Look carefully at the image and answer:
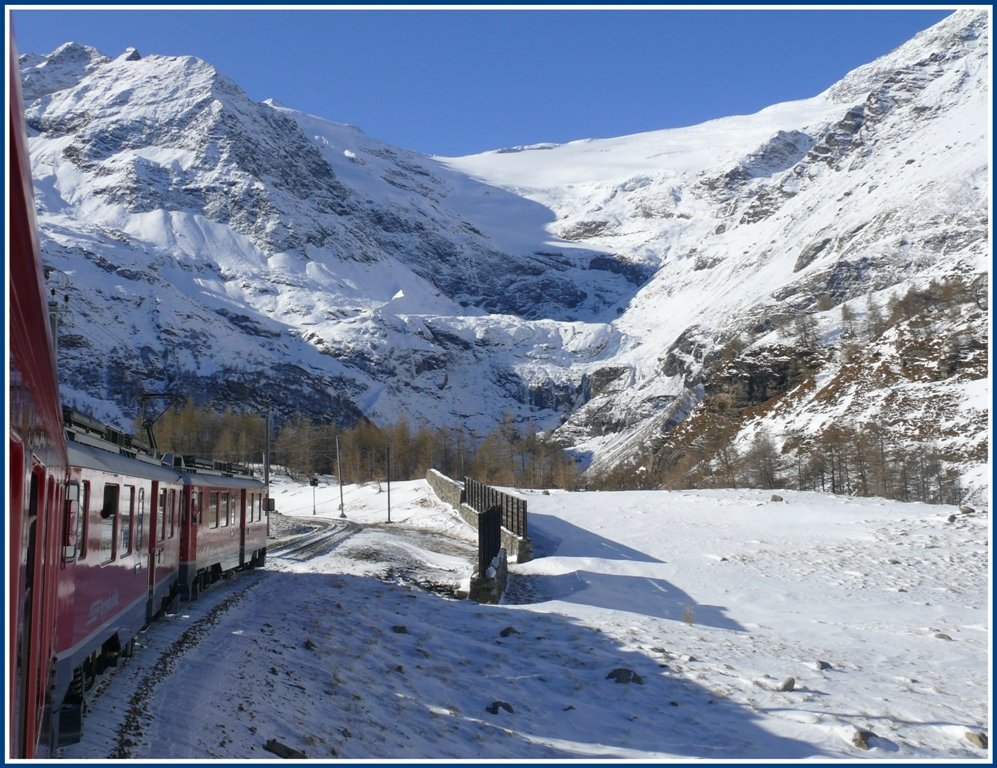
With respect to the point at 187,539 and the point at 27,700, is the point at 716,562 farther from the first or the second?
the point at 27,700

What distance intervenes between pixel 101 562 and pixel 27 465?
15.9 feet

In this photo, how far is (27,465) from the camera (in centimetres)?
471

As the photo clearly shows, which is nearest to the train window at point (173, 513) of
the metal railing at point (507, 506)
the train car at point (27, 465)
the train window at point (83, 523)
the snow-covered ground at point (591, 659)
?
the snow-covered ground at point (591, 659)

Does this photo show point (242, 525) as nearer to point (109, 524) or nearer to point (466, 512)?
point (109, 524)

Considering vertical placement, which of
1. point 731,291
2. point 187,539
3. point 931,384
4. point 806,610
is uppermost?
point 731,291

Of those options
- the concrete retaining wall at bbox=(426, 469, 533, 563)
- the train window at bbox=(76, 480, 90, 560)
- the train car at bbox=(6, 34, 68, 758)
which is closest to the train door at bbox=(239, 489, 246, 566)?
the concrete retaining wall at bbox=(426, 469, 533, 563)

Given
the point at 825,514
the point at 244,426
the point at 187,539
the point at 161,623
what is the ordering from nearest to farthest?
the point at 161,623
the point at 187,539
the point at 825,514
the point at 244,426

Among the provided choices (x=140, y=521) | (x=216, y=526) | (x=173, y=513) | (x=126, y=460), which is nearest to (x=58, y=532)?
(x=126, y=460)

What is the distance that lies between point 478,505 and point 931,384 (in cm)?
4283

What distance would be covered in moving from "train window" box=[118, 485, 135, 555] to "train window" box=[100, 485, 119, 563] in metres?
0.26

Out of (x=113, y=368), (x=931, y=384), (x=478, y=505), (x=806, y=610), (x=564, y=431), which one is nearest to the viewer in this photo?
(x=806, y=610)

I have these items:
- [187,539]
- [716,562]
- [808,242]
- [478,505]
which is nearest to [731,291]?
[808,242]

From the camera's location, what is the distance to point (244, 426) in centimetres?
11256

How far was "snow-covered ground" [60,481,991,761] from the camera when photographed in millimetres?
9523
